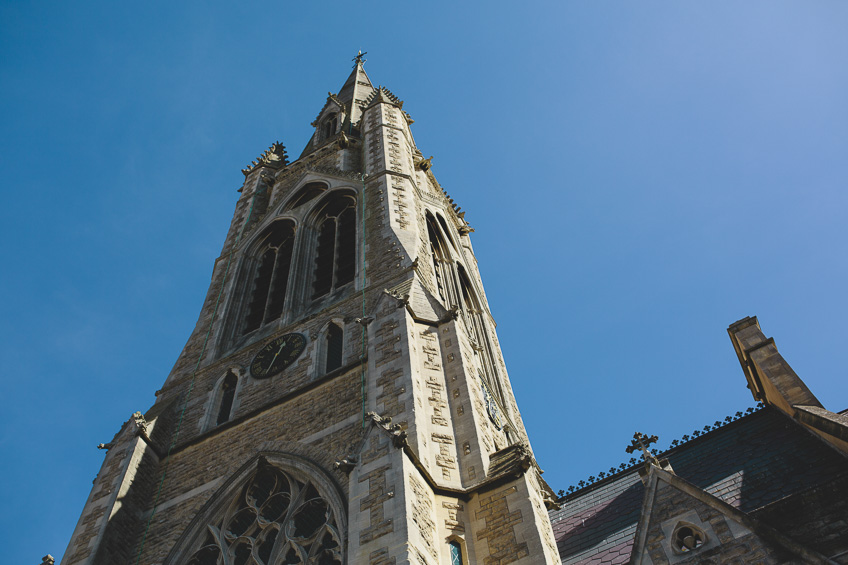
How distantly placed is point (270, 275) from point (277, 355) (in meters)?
6.03

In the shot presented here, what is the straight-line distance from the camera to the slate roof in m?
13.0

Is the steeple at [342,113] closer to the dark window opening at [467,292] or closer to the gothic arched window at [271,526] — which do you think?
the dark window opening at [467,292]

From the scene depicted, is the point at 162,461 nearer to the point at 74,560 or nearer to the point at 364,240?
the point at 74,560

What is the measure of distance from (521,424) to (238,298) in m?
7.82

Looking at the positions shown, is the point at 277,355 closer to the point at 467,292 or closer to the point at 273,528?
the point at 273,528

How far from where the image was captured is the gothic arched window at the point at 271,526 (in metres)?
11.4

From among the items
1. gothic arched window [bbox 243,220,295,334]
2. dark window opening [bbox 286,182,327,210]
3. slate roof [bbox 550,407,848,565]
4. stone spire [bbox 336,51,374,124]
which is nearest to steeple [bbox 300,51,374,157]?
stone spire [bbox 336,51,374,124]

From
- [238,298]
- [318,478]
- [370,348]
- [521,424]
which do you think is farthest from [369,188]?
[318,478]

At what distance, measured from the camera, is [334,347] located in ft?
53.2

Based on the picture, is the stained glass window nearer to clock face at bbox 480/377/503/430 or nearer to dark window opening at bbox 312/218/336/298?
clock face at bbox 480/377/503/430

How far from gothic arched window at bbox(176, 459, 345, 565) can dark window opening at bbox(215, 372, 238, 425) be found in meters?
2.82

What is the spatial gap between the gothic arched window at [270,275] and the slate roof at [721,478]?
27.1 feet

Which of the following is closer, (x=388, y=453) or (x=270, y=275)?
(x=388, y=453)

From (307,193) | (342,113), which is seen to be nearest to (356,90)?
(342,113)
